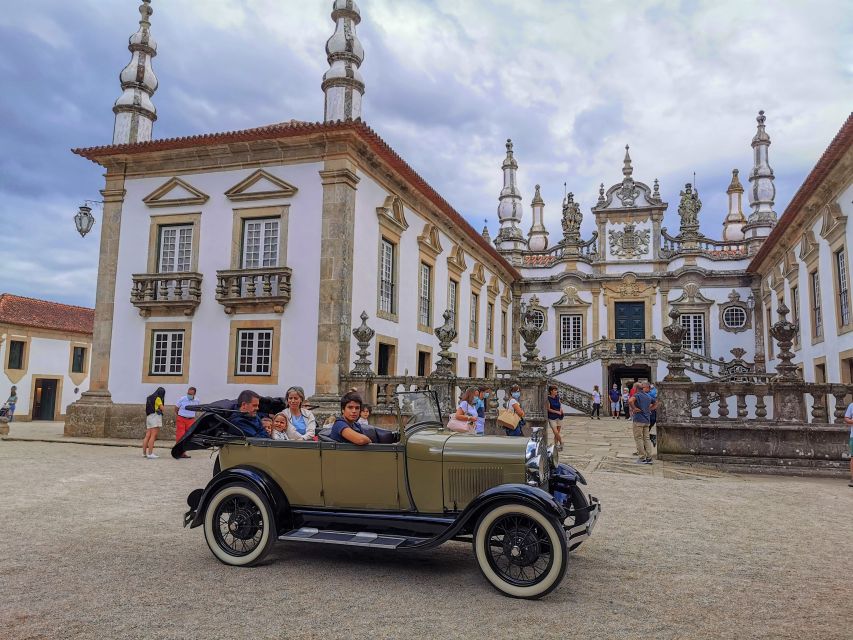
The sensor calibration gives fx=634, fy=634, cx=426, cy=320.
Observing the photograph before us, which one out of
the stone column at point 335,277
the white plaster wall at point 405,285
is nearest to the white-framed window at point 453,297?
the white plaster wall at point 405,285

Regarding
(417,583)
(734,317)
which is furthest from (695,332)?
(417,583)

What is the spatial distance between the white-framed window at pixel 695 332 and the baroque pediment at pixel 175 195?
20.8m

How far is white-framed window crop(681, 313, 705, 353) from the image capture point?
27.3 m

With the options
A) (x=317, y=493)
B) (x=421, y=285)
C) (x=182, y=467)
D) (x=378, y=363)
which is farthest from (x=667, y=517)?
(x=421, y=285)

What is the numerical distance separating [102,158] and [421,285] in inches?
343

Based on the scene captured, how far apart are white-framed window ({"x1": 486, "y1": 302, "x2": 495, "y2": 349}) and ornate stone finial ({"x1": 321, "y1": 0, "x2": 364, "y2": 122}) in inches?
462

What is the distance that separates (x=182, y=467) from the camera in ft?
32.8

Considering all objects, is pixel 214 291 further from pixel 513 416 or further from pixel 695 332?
pixel 695 332

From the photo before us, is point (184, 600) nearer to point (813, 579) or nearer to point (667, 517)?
point (813, 579)

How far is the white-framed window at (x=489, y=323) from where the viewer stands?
24.8 metres

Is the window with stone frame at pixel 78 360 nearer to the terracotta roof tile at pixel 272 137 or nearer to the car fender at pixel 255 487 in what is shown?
the terracotta roof tile at pixel 272 137

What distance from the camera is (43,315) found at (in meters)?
29.2

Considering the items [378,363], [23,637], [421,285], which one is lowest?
[23,637]

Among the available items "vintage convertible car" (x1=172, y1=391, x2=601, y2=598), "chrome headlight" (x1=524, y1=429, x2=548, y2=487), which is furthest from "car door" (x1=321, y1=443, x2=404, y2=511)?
"chrome headlight" (x1=524, y1=429, x2=548, y2=487)
